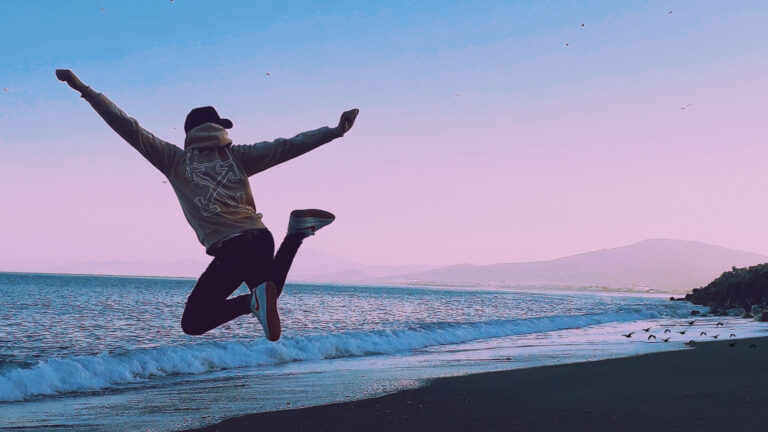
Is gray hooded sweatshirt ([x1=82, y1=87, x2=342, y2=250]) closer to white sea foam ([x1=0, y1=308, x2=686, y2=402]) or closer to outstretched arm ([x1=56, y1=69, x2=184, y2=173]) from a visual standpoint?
outstretched arm ([x1=56, y1=69, x2=184, y2=173])

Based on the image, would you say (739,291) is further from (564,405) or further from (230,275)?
(230,275)

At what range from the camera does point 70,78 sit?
4.32 metres

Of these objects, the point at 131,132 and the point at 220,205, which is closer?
the point at 220,205

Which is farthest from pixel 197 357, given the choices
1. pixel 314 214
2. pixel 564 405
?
pixel 314 214

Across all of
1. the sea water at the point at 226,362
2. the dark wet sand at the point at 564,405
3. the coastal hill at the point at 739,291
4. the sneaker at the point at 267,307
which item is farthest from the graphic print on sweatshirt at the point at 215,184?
the coastal hill at the point at 739,291

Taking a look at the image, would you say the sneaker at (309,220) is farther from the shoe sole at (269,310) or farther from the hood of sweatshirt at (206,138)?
the hood of sweatshirt at (206,138)

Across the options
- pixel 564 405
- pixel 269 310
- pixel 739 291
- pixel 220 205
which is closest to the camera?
pixel 269 310

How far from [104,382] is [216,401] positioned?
15.5 feet

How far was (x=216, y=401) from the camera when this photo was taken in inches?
414

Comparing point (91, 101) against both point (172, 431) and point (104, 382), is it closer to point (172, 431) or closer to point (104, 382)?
point (172, 431)

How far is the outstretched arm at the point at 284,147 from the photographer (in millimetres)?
4414

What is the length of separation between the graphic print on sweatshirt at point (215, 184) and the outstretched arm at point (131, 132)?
0.22 m

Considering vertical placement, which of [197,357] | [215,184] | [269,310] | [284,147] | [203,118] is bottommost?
[197,357]

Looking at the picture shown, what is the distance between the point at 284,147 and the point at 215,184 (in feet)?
1.68
